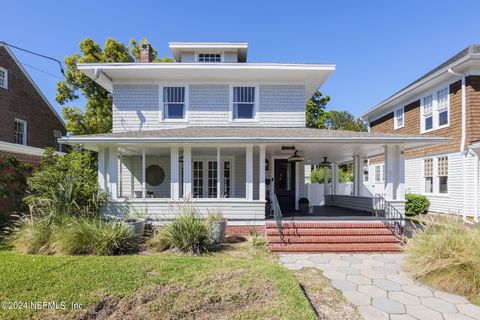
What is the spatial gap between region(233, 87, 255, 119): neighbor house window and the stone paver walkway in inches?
258

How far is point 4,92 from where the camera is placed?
1548 cm

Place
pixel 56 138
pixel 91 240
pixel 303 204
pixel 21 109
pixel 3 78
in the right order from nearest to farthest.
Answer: pixel 91 240 → pixel 303 204 → pixel 3 78 → pixel 21 109 → pixel 56 138

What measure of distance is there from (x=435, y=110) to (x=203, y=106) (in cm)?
1103

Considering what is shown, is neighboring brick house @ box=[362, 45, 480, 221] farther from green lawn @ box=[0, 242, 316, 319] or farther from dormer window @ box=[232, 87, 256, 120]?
green lawn @ box=[0, 242, 316, 319]

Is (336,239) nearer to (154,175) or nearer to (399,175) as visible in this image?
(399,175)

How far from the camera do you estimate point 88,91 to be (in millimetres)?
17875

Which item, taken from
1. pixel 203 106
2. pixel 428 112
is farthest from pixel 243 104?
pixel 428 112

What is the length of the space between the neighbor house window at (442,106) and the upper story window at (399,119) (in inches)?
116

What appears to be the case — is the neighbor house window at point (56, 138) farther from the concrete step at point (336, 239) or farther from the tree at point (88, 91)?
the concrete step at point (336, 239)

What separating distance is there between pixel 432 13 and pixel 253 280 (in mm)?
12729

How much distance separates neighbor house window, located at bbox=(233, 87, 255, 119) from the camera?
38.1 ft

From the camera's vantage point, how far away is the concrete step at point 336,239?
759cm

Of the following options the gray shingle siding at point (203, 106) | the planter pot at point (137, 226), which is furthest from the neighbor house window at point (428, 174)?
the planter pot at point (137, 226)

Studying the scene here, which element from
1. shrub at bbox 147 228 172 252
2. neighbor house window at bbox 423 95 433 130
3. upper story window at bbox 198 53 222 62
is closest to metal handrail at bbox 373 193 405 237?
shrub at bbox 147 228 172 252
